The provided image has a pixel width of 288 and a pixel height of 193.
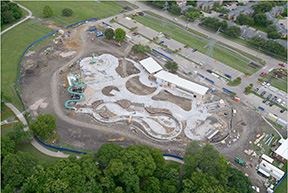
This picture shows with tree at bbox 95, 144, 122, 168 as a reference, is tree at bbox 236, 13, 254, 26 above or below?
above

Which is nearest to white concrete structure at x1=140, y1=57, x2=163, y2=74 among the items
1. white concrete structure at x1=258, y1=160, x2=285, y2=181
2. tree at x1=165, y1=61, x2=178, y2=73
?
tree at x1=165, y1=61, x2=178, y2=73

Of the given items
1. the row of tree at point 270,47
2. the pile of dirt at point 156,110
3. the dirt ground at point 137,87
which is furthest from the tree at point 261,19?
the pile of dirt at point 156,110

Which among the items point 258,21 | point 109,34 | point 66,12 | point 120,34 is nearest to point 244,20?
point 258,21

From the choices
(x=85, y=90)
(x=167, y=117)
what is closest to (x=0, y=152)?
(x=85, y=90)

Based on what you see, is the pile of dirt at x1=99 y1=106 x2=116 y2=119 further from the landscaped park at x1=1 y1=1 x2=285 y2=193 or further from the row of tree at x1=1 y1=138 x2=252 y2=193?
the row of tree at x1=1 y1=138 x2=252 y2=193

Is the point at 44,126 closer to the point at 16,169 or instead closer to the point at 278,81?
the point at 16,169

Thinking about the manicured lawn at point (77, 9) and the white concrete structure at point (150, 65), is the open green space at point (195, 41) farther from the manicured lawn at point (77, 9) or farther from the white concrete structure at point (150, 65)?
the white concrete structure at point (150, 65)
